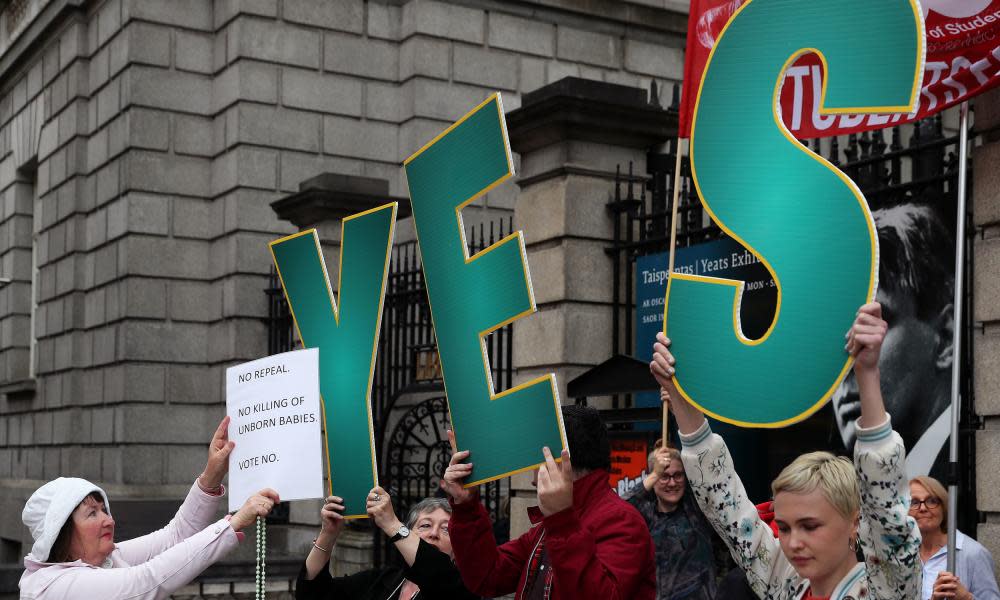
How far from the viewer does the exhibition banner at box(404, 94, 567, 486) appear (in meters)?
3.79

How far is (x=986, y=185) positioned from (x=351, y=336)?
3173 mm

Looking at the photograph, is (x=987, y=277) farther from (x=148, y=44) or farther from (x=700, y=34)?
(x=148, y=44)

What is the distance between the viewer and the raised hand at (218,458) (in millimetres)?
4645

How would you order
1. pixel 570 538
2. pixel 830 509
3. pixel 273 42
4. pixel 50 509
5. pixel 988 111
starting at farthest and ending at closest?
pixel 273 42, pixel 988 111, pixel 50 509, pixel 570 538, pixel 830 509

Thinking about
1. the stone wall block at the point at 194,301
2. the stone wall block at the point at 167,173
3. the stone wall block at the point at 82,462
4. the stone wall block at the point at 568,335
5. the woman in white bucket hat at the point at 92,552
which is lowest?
the stone wall block at the point at 82,462

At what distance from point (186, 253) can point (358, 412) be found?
989 cm

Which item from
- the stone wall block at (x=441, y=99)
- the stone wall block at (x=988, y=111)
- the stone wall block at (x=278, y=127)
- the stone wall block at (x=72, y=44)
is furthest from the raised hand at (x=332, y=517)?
the stone wall block at (x=72, y=44)

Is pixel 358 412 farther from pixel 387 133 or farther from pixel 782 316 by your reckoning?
pixel 387 133

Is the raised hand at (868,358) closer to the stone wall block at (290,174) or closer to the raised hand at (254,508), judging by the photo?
the raised hand at (254,508)

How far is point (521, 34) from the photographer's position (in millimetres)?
14609

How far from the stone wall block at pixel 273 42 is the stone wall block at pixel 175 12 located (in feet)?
1.80

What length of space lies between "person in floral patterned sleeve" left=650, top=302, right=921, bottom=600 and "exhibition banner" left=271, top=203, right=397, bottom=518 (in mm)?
1481

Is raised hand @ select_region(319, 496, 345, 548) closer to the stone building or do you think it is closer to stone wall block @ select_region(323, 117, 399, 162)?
the stone building

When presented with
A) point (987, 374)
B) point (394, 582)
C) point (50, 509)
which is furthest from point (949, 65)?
point (50, 509)
